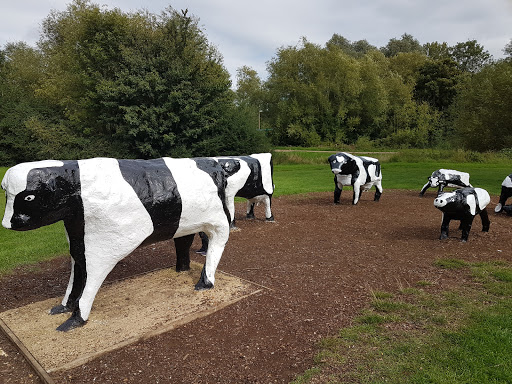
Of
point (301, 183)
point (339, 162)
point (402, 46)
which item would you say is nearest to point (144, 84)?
point (301, 183)

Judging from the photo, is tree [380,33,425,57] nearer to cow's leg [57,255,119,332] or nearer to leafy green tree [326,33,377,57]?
leafy green tree [326,33,377,57]

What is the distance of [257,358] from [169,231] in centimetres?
173

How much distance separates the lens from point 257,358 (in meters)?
3.71

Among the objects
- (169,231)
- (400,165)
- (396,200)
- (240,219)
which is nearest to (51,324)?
(169,231)

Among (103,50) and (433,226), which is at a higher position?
(103,50)

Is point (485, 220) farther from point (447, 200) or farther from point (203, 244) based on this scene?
point (203, 244)

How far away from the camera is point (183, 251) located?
230 inches

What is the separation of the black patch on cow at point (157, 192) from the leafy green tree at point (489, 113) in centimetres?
3077

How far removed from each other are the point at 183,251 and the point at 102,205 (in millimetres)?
2116

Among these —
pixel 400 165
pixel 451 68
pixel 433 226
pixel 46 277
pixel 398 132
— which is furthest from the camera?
pixel 451 68

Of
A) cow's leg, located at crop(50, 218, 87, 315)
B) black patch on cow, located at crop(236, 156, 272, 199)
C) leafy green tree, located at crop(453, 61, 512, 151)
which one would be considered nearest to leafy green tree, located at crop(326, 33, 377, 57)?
leafy green tree, located at crop(453, 61, 512, 151)

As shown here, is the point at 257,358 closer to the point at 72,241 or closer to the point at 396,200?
the point at 72,241

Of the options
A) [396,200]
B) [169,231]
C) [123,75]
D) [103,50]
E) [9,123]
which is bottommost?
[396,200]

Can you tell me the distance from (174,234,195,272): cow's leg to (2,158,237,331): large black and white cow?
93cm
